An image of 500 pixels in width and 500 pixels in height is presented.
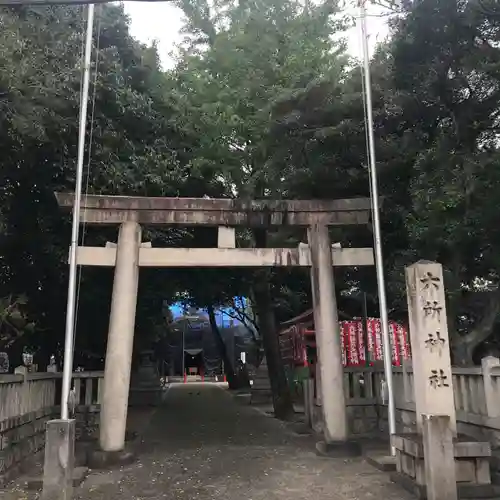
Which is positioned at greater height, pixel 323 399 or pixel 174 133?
pixel 174 133

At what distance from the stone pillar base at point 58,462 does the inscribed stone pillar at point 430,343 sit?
473cm

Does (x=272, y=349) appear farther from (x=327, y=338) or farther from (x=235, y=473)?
(x=235, y=473)

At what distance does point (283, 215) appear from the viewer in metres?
10.5

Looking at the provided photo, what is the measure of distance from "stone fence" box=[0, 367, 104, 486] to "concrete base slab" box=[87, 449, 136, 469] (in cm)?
116

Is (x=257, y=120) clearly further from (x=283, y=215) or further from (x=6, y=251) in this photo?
(x=6, y=251)

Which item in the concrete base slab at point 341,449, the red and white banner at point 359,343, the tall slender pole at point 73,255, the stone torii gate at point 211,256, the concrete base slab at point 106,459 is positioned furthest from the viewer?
the red and white banner at point 359,343

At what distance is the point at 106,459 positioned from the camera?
892cm

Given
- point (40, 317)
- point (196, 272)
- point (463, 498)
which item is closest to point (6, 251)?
point (40, 317)

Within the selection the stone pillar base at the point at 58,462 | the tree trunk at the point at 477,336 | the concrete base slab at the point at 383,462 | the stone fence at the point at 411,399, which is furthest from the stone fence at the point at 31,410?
the tree trunk at the point at 477,336

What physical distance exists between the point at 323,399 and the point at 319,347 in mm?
953

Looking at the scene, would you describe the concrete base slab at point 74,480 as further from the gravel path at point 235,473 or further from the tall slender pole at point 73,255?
the tall slender pole at point 73,255

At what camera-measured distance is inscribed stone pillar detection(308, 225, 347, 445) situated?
9.73m

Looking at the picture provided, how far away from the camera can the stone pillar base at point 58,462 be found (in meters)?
6.92

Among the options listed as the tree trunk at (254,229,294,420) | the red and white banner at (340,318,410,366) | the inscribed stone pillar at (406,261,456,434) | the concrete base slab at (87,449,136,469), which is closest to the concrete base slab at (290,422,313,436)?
the tree trunk at (254,229,294,420)
